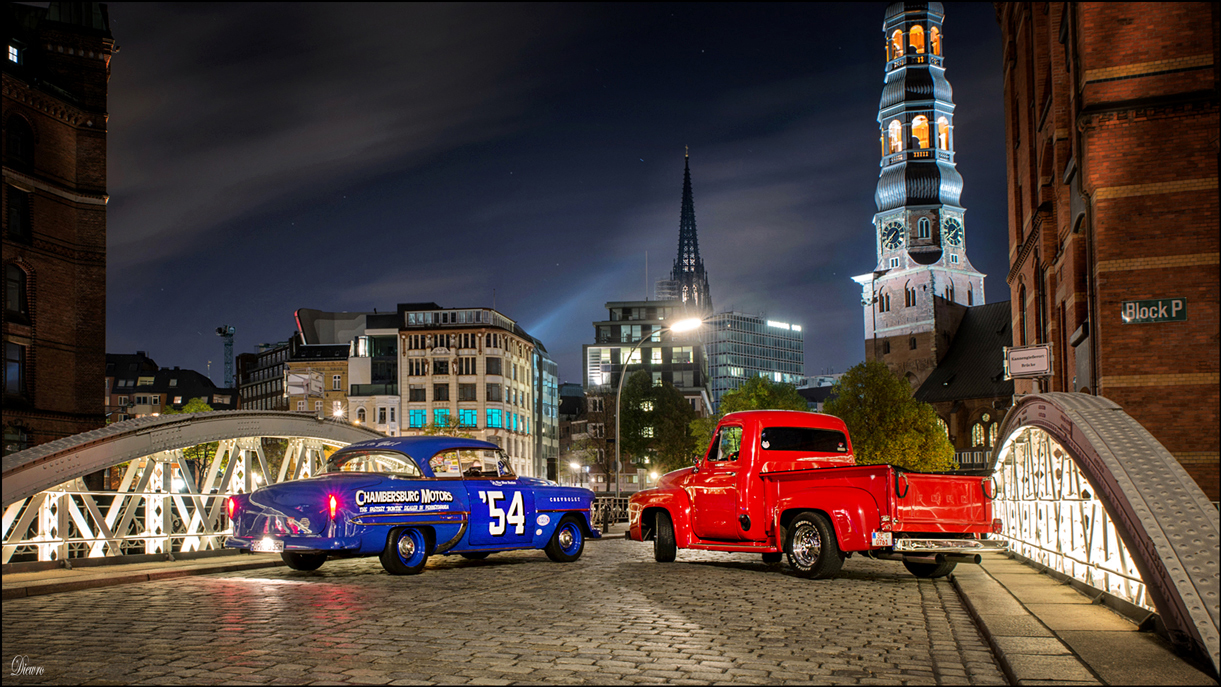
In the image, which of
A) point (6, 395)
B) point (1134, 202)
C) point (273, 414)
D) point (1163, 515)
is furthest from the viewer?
point (6, 395)

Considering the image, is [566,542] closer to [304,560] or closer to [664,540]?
[664,540]

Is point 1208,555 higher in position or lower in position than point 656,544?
higher

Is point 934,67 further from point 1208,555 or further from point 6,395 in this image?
point 1208,555

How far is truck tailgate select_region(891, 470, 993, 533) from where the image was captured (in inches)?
469

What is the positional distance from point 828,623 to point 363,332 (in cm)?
9701

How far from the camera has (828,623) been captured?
8609mm

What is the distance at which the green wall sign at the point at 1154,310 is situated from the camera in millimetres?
20406

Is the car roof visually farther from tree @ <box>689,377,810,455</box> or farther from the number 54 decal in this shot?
Answer: tree @ <box>689,377,810,455</box>

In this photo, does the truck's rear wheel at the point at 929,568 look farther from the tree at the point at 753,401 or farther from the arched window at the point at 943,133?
the arched window at the point at 943,133

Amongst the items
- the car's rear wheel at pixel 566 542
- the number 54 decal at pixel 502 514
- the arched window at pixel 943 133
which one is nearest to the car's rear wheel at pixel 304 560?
the number 54 decal at pixel 502 514

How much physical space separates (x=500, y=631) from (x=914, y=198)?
10120 centimetres

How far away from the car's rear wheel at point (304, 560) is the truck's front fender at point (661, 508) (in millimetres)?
4910

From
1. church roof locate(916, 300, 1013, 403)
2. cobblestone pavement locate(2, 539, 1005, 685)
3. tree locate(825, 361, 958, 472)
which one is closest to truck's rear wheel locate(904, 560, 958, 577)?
cobblestone pavement locate(2, 539, 1005, 685)

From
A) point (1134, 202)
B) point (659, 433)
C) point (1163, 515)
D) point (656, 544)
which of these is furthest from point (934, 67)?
point (1163, 515)
